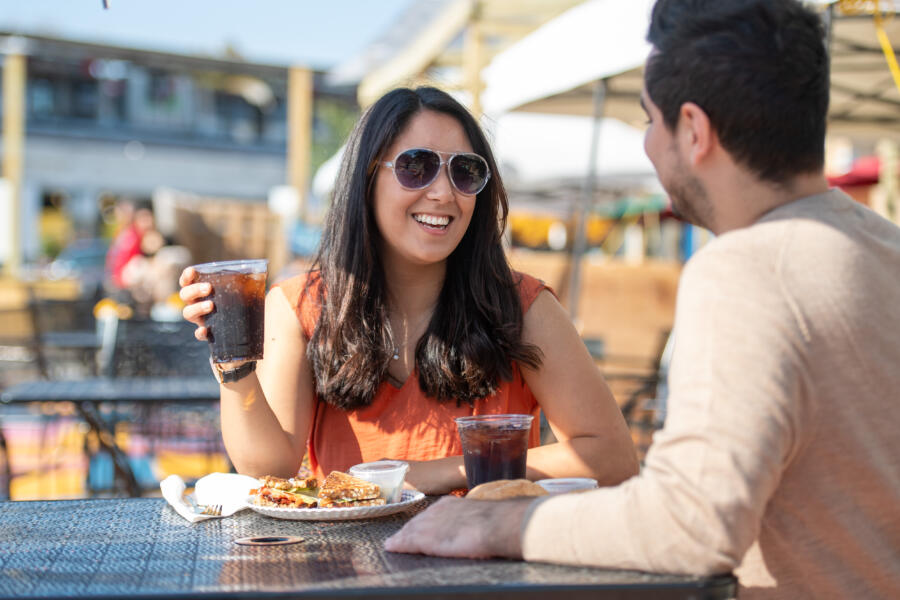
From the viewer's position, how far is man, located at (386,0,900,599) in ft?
3.73

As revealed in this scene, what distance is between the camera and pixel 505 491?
1461mm

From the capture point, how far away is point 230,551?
1.41 metres

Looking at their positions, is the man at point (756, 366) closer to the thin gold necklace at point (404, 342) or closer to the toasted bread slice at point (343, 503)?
the toasted bread slice at point (343, 503)

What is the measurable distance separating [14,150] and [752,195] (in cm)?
1368

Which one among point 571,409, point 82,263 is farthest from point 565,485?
point 82,263

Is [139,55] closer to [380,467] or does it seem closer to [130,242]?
[130,242]

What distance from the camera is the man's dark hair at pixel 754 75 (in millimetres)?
1250

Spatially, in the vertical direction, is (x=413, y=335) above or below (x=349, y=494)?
above

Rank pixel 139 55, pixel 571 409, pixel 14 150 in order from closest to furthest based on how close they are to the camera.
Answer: pixel 571 409, pixel 139 55, pixel 14 150

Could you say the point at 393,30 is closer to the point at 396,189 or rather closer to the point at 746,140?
the point at 396,189

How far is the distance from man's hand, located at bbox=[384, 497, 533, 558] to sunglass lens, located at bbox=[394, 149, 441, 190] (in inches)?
40.7

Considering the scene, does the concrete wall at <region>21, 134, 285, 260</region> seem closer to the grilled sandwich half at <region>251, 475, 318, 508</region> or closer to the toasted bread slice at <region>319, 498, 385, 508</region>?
the grilled sandwich half at <region>251, 475, 318, 508</region>

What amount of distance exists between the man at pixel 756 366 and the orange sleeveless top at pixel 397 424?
798mm

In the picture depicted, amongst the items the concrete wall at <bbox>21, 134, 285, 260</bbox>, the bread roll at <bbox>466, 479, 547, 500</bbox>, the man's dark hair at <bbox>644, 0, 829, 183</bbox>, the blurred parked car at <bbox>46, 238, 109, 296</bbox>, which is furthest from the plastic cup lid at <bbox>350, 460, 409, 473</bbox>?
the concrete wall at <bbox>21, 134, 285, 260</bbox>
